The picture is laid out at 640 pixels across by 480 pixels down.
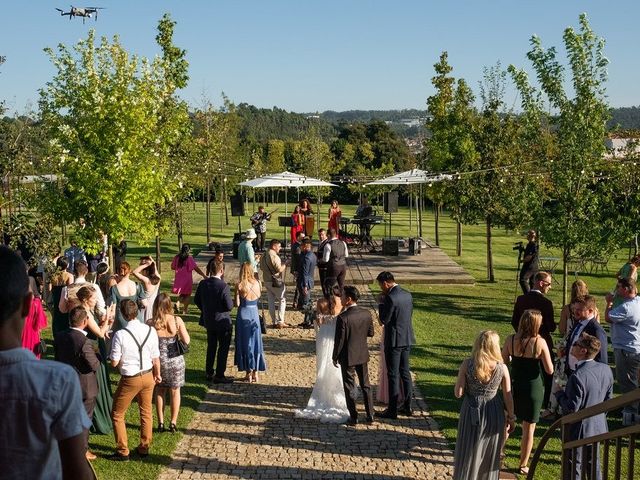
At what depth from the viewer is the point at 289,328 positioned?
1549 centimetres

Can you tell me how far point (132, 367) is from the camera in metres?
7.96

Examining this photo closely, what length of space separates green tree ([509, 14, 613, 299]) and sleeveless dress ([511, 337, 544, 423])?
26.9 feet

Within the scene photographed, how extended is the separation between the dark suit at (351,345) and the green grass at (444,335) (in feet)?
4.05

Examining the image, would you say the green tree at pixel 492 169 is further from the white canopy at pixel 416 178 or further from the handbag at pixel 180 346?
the handbag at pixel 180 346

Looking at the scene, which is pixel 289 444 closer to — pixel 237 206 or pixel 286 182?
pixel 286 182

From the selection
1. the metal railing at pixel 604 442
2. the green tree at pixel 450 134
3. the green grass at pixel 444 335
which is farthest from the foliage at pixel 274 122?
the metal railing at pixel 604 442

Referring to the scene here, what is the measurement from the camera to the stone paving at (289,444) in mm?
8000

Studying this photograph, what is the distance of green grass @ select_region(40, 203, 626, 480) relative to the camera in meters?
8.45

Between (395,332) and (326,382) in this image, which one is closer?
(395,332)

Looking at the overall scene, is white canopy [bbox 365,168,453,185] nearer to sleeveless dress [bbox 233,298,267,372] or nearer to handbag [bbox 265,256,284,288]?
handbag [bbox 265,256,284,288]

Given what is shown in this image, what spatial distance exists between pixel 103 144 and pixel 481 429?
1127cm

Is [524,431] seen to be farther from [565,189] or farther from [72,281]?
[565,189]

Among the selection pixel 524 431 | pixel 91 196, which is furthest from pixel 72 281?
pixel 524 431

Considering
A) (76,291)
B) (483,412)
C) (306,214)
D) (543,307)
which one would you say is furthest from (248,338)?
(306,214)
